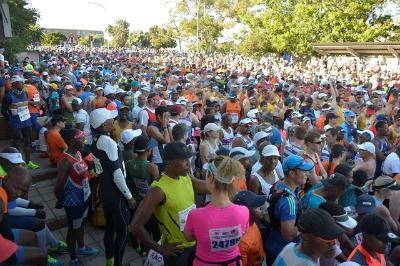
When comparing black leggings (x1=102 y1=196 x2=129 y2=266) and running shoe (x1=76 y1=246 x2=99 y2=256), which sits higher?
black leggings (x1=102 y1=196 x2=129 y2=266)

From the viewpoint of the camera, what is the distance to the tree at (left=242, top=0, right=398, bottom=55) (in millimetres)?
26719

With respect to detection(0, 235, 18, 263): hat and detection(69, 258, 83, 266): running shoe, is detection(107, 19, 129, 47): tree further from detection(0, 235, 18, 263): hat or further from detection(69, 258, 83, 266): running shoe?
detection(0, 235, 18, 263): hat

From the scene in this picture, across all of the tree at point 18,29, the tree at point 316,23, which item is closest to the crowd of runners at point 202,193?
the tree at point 18,29

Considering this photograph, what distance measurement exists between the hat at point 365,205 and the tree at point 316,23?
2547cm

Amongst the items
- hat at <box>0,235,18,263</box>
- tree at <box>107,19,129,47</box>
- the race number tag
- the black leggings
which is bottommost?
the black leggings

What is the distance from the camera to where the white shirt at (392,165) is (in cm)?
564

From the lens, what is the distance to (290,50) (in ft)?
98.1

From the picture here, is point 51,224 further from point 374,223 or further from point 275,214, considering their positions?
point 374,223

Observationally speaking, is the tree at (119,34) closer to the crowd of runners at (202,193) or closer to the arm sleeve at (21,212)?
the crowd of runners at (202,193)

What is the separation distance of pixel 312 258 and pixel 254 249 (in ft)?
3.27

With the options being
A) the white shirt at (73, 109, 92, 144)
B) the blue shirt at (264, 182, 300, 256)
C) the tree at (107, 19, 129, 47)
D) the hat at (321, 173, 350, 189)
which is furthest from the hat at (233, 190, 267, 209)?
the tree at (107, 19, 129, 47)

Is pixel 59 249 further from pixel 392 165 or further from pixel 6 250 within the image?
pixel 392 165

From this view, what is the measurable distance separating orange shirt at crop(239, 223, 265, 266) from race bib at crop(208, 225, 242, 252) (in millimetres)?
645

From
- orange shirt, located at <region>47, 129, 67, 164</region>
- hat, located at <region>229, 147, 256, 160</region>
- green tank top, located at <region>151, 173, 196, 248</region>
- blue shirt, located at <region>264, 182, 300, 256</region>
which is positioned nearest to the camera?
green tank top, located at <region>151, 173, 196, 248</region>
